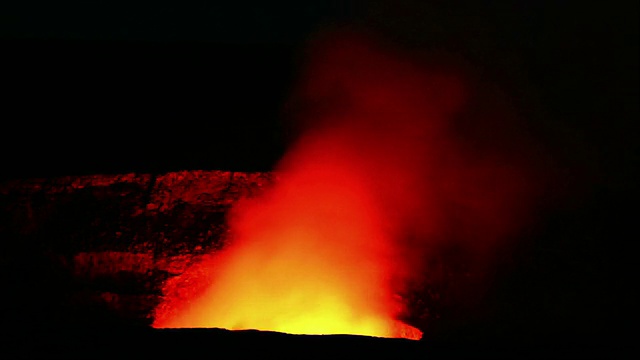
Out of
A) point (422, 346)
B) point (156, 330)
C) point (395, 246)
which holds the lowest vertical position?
point (422, 346)

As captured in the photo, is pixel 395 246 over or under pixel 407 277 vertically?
over

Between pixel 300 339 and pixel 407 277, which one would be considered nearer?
pixel 300 339

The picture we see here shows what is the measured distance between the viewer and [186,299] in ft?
12.9

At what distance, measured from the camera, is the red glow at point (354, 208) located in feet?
13.0

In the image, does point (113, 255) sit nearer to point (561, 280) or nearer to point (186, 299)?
point (186, 299)

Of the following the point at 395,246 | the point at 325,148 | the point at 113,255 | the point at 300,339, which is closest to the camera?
the point at 300,339

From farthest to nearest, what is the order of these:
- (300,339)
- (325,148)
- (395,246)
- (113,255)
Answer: (325,148) < (395,246) < (113,255) < (300,339)

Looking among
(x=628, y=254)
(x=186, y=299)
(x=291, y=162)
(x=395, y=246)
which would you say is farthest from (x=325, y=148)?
(x=628, y=254)

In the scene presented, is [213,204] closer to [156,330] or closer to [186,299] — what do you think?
[186,299]

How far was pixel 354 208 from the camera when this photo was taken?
4.48m

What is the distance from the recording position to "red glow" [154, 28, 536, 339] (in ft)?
13.0

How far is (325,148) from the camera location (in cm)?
467

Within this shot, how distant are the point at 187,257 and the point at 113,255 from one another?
1.72 ft

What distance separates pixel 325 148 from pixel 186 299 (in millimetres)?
1708
